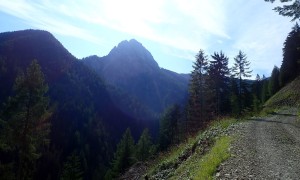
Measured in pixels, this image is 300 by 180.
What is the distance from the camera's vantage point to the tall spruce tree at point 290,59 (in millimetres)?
76625

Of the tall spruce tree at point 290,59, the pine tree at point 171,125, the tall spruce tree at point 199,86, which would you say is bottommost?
the pine tree at point 171,125

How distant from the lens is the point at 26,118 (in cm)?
3838

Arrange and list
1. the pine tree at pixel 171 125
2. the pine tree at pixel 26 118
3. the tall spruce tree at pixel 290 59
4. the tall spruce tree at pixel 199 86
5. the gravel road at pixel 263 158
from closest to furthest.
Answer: the gravel road at pixel 263 158 < the pine tree at pixel 26 118 < the tall spruce tree at pixel 199 86 < the tall spruce tree at pixel 290 59 < the pine tree at pixel 171 125

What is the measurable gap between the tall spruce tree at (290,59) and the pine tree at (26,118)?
59584 mm

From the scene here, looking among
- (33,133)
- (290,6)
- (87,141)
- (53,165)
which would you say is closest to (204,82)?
(33,133)

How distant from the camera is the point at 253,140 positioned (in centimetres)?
1962

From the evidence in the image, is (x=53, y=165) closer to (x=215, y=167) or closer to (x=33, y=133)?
(x=33, y=133)

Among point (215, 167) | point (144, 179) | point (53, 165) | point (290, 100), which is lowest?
point (53, 165)

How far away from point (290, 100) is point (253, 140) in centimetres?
3846

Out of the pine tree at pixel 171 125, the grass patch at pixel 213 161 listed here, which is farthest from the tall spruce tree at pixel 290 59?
the grass patch at pixel 213 161

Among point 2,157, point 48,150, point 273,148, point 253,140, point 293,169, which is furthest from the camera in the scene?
point 48,150

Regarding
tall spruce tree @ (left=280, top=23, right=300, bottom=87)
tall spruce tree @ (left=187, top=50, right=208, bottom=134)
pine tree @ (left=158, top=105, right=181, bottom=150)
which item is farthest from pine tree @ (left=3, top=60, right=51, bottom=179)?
tall spruce tree @ (left=280, top=23, right=300, bottom=87)

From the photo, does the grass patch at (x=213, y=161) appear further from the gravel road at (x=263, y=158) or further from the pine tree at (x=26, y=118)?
the pine tree at (x=26, y=118)

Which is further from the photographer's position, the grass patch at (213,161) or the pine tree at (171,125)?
the pine tree at (171,125)
